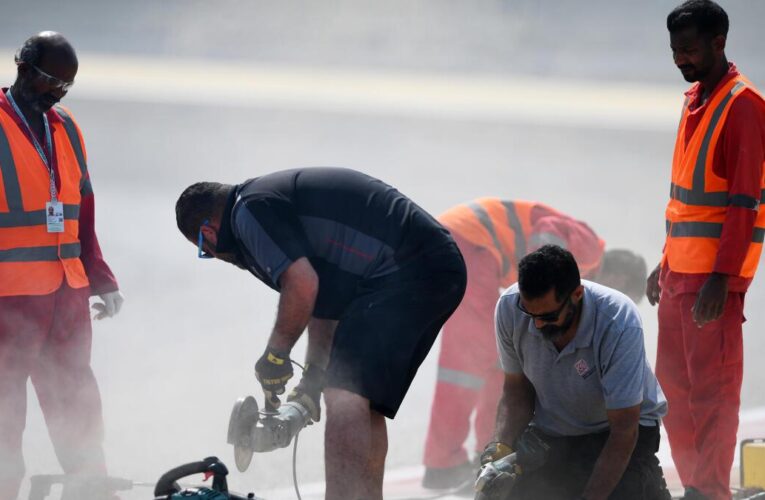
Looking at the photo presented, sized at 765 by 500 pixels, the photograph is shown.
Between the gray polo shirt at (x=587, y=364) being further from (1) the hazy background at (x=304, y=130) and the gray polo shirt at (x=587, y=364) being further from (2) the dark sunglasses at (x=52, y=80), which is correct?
(2) the dark sunglasses at (x=52, y=80)

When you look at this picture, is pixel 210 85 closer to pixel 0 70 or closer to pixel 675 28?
pixel 0 70

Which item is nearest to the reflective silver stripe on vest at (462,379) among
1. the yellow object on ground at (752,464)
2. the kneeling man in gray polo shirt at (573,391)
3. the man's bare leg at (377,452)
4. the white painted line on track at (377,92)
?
the yellow object on ground at (752,464)

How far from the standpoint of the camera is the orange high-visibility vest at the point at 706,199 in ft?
13.8

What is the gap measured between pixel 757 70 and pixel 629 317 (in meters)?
14.0

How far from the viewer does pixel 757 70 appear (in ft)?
54.1

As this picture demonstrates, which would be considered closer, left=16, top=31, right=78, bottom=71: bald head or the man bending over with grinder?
Result: the man bending over with grinder

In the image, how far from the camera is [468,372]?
5.47 metres

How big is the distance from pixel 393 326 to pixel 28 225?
154 centimetres

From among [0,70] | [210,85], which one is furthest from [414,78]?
[0,70]

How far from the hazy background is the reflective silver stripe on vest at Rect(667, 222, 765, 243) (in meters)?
2.03

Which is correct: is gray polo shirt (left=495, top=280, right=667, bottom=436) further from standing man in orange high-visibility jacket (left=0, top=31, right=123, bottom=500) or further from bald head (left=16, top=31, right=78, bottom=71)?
bald head (left=16, top=31, right=78, bottom=71)

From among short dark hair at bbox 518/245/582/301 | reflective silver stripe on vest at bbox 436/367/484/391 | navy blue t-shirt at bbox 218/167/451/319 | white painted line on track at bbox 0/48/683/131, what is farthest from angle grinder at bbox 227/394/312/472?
white painted line on track at bbox 0/48/683/131

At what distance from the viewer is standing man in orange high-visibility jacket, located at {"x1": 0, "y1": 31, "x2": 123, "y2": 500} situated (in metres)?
4.25

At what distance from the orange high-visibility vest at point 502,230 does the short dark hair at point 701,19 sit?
1.55m
